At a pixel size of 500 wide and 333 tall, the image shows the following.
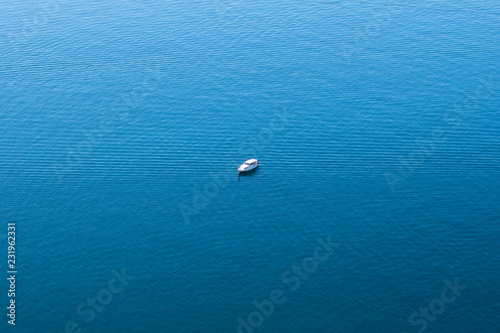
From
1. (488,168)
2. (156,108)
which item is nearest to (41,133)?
(156,108)

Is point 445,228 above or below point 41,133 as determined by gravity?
below

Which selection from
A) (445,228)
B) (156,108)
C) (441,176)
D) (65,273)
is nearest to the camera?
(65,273)

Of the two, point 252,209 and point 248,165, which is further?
point 248,165

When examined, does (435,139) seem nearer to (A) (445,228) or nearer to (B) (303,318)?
(A) (445,228)

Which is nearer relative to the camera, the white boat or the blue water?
the blue water

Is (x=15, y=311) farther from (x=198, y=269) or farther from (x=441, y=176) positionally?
(x=441, y=176)

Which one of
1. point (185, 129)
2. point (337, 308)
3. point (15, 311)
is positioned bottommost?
point (337, 308)

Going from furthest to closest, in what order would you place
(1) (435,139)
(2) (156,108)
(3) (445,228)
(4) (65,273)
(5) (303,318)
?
(2) (156,108), (1) (435,139), (3) (445,228), (4) (65,273), (5) (303,318)

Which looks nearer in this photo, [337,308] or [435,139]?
[337,308]

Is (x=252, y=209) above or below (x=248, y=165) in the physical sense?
below

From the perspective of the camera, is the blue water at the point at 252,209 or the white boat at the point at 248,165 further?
the white boat at the point at 248,165

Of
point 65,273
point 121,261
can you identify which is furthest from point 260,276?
point 65,273
